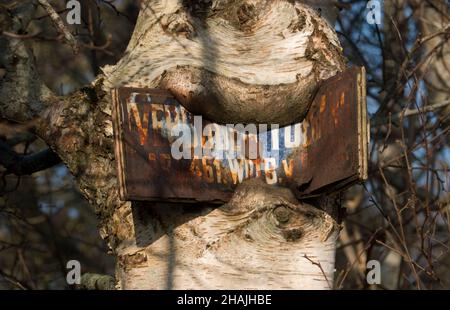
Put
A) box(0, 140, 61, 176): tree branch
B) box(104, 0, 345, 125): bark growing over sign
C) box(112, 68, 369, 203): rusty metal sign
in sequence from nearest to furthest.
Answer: box(112, 68, 369, 203): rusty metal sign → box(104, 0, 345, 125): bark growing over sign → box(0, 140, 61, 176): tree branch

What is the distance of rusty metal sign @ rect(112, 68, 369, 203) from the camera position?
3.11m

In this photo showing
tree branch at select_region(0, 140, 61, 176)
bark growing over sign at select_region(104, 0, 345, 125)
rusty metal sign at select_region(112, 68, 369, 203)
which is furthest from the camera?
tree branch at select_region(0, 140, 61, 176)

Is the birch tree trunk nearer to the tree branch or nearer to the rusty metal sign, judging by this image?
the rusty metal sign

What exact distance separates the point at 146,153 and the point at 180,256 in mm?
377

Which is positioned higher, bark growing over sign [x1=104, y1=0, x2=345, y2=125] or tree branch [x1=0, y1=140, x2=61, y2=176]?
bark growing over sign [x1=104, y1=0, x2=345, y2=125]

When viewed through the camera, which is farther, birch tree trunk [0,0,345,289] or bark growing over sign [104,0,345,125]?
bark growing over sign [104,0,345,125]

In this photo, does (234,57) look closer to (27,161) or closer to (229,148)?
(229,148)

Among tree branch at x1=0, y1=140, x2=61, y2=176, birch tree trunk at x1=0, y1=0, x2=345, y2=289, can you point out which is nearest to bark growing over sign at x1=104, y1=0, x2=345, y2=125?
birch tree trunk at x1=0, y1=0, x2=345, y2=289

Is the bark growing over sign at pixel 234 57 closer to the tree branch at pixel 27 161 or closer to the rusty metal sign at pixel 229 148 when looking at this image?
the rusty metal sign at pixel 229 148

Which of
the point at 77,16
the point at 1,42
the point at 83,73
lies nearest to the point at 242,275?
the point at 1,42

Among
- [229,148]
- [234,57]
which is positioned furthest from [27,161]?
[229,148]

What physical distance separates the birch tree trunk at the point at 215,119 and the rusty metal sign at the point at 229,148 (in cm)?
6

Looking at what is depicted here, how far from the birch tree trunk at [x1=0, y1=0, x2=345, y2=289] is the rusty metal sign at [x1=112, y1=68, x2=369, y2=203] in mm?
58

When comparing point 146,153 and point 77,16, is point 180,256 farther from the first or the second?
point 77,16
